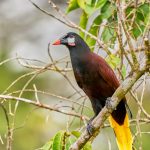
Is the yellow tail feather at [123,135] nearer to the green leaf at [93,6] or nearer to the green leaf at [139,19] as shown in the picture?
the green leaf at [139,19]

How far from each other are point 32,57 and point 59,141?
14.9ft

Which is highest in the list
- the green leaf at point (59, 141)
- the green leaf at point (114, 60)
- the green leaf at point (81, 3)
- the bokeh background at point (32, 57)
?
the bokeh background at point (32, 57)

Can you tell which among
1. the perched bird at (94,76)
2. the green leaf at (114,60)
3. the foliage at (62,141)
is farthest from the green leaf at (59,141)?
the perched bird at (94,76)

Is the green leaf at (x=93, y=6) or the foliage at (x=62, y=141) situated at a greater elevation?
the green leaf at (x=93, y=6)

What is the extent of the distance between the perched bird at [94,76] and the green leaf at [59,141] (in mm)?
600

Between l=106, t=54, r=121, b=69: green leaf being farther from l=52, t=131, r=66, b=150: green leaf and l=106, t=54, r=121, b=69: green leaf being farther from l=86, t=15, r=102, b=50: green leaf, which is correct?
l=52, t=131, r=66, b=150: green leaf

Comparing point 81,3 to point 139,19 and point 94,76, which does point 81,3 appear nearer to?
point 139,19

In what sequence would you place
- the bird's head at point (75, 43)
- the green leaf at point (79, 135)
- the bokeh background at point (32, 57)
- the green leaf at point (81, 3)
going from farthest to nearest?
1. the bokeh background at point (32, 57)
2. the bird's head at point (75, 43)
3. the green leaf at point (81, 3)
4. the green leaf at point (79, 135)

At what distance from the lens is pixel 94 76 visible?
12.2 ft

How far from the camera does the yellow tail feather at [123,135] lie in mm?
3744

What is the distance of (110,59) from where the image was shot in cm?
335

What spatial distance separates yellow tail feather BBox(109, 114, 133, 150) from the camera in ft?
12.3

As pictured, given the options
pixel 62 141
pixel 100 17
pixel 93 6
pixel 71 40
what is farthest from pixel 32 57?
pixel 62 141

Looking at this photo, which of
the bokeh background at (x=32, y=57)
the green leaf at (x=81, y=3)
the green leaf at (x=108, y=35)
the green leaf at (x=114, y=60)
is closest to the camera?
the green leaf at (x=114, y=60)
